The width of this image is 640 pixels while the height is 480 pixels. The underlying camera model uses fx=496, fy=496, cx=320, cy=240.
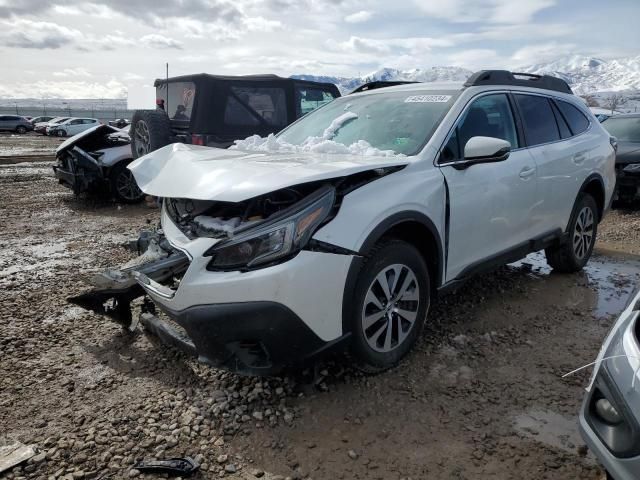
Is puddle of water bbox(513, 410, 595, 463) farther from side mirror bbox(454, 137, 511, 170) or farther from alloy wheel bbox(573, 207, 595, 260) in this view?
alloy wheel bbox(573, 207, 595, 260)

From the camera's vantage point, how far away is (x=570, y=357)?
3291 millimetres

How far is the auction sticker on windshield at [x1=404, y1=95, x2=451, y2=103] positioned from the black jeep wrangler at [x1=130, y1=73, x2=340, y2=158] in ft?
12.0

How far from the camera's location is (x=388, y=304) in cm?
283

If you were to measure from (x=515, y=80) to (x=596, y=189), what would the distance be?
1.73m

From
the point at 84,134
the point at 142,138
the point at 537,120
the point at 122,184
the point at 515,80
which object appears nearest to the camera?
the point at 515,80

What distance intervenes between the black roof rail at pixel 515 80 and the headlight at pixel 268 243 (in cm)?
200

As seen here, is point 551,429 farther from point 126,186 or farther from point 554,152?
point 126,186

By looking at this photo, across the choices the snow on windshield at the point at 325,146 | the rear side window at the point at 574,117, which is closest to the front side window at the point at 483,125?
the snow on windshield at the point at 325,146

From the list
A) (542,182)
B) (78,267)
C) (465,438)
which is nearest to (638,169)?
(542,182)

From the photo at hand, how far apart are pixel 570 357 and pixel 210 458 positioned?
7.86 ft

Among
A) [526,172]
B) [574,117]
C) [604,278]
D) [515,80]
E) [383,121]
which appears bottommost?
[604,278]

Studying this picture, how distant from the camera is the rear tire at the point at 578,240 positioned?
4.75 metres

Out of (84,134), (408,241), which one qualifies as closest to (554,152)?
(408,241)

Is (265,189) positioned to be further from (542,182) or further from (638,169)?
(638,169)
